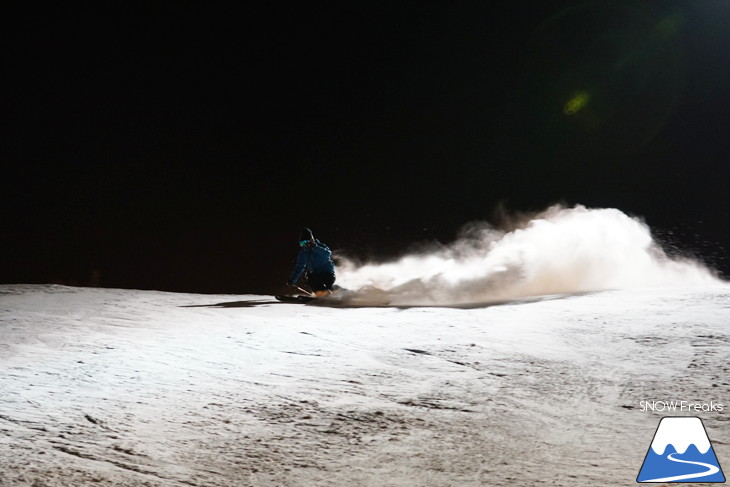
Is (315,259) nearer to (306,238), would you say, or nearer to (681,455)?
(306,238)

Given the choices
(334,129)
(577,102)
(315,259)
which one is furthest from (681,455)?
(577,102)

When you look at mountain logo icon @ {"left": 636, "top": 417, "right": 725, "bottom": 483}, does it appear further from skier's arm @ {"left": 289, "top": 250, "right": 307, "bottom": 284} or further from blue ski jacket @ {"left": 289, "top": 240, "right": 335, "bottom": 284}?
blue ski jacket @ {"left": 289, "top": 240, "right": 335, "bottom": 284}

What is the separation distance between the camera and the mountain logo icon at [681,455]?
2510mm

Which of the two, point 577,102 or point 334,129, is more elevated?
point 577,102

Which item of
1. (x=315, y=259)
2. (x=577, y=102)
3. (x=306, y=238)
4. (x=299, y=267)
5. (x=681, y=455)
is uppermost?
(x=577, y=102)

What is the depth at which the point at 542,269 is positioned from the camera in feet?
35.6

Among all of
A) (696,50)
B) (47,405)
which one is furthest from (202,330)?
(696,50)

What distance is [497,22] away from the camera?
72.0ft

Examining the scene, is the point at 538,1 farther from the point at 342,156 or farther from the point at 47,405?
the point at 47,405

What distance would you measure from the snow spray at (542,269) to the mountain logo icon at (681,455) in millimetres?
6032

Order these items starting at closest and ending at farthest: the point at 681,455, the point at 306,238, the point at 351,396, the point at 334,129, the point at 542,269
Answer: the point at 681,455
the point at 351,396
the point at 306,238
the point at 542,269
the point at 334,129

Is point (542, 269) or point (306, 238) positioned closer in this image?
point (306, 238)

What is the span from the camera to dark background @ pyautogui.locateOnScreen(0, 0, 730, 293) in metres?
21.3

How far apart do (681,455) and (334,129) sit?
67.3 feet
